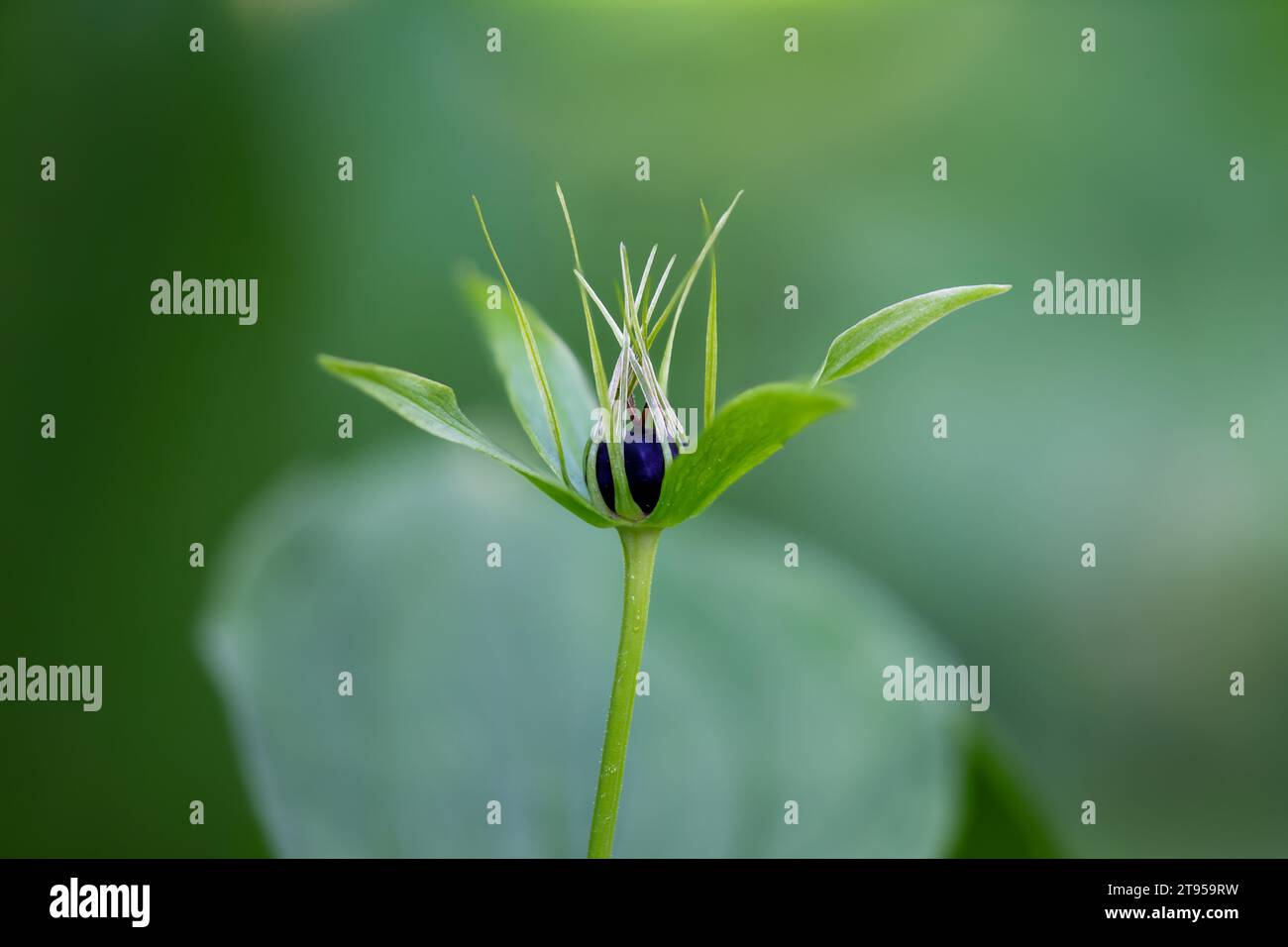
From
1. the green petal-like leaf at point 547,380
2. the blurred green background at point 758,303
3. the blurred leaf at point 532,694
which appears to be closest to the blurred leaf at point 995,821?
the blurred leaf at point 532,694

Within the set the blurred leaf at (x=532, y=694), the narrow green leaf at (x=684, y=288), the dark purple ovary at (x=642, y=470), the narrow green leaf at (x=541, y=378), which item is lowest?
the blurred leaf at (x=532, y=694)

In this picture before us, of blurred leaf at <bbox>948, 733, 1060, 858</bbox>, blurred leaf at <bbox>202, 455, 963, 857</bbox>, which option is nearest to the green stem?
blurred leaf at <bbox>202, 455, 963, 857</bbox>

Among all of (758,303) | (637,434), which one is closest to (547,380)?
(637,434)

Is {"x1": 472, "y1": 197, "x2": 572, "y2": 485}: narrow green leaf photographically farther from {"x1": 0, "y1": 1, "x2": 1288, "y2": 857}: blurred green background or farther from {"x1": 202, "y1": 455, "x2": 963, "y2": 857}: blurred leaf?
{"x1": 0, "y1": 1, "x2": 1288, "y2": 857}: blurred green background

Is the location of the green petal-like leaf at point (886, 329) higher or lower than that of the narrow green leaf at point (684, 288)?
lower

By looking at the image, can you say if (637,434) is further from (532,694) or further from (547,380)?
(532,694)

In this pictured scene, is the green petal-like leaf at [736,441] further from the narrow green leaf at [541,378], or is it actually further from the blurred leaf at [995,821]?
the blurred leaf at [995,821]
